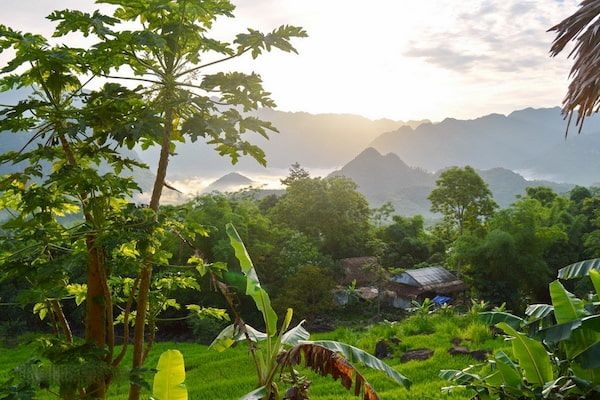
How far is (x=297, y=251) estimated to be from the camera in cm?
1792

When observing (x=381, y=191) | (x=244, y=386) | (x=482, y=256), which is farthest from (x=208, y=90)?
(x=381, y=191)

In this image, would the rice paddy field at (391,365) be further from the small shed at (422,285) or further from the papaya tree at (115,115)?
the small shed at (422,285)

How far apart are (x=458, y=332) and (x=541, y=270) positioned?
425 inches

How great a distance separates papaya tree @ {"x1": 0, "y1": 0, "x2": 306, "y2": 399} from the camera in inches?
93.7

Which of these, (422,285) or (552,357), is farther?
(422,285)

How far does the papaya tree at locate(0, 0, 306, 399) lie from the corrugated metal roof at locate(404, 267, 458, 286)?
59.7 ft

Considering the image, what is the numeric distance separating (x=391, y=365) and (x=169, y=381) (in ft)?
14.9

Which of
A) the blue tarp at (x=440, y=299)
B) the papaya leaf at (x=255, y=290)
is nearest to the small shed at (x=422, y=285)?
the blue tarp at (x=440, y=299)

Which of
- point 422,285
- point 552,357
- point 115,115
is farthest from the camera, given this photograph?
point 422,285

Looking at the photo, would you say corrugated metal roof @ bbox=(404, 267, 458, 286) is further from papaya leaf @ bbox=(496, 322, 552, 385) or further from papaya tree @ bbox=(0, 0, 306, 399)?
papaya tree @ bbox=(0, 0, 306, 399)

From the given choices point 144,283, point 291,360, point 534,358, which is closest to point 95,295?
point 144,283

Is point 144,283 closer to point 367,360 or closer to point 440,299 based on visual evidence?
point 367,360

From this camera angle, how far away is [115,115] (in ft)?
8.48

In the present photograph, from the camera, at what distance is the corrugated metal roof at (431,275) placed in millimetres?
20047
